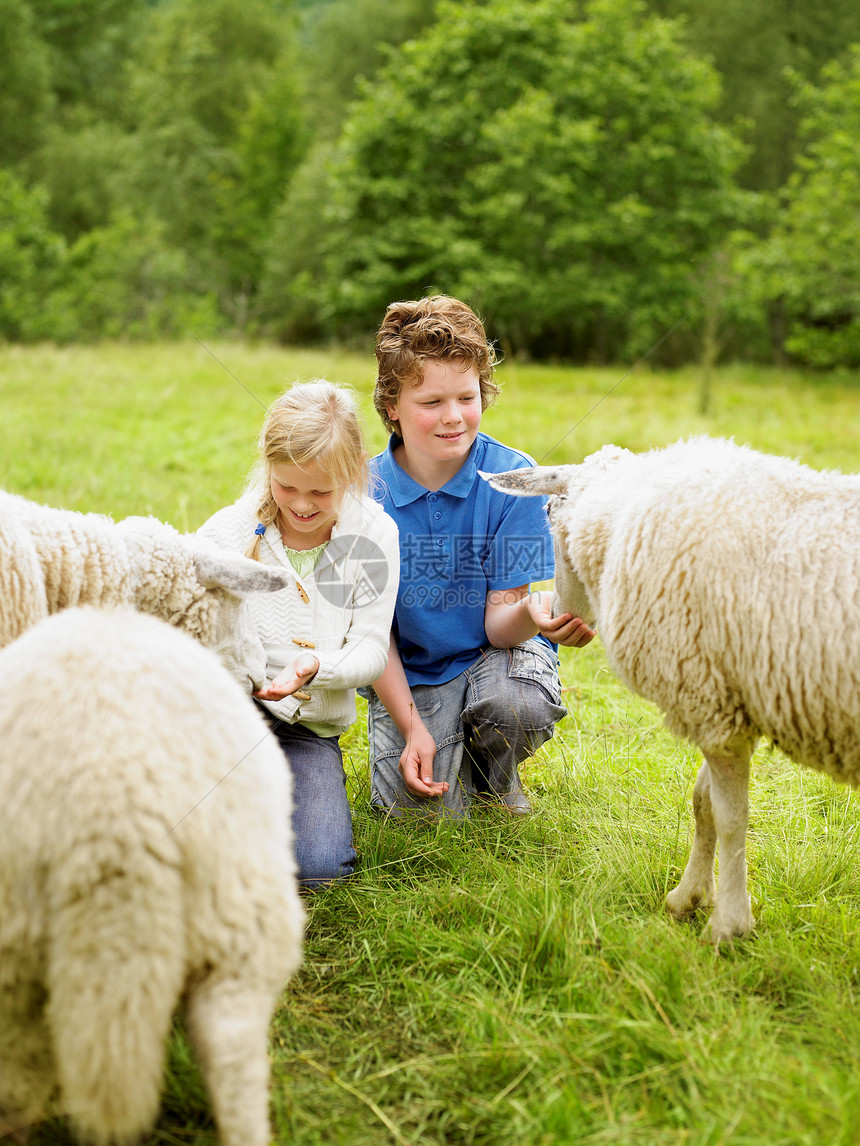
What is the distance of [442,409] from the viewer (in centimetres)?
312

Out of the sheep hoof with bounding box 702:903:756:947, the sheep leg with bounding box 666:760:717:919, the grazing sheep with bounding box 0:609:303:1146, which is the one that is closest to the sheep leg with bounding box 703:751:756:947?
the sheep hoof with bounding box 702:903:756:947

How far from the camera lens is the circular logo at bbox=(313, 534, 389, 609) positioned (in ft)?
9.66

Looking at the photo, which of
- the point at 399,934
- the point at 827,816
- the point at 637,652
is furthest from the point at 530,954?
the point at 827,816

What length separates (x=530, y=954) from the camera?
236 cm

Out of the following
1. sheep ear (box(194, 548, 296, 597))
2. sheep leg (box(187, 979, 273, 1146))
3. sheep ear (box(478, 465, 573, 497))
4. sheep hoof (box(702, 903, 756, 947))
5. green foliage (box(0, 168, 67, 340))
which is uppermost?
green foliage (box(0, 168, 67, 340))

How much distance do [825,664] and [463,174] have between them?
2236cm

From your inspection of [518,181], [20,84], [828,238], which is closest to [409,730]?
[828,238]

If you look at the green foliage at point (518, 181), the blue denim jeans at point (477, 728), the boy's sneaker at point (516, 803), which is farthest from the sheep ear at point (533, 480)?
the green foliage at point (518, 181)

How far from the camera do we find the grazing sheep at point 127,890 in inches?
59.8

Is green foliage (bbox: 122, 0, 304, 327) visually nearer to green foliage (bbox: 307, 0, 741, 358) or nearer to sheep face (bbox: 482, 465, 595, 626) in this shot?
green foliage (bbox: 307, 0, 741, 358)

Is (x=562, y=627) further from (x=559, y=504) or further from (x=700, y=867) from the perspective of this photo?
(x=700, y=867)

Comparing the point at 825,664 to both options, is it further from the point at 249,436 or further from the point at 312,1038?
the point at 249,436

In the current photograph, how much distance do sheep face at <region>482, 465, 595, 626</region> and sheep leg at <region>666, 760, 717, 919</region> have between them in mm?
664

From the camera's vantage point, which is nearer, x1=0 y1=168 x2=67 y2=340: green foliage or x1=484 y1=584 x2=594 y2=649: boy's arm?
x1=484 y1=584 x2=594 y2=649: boy's arm
